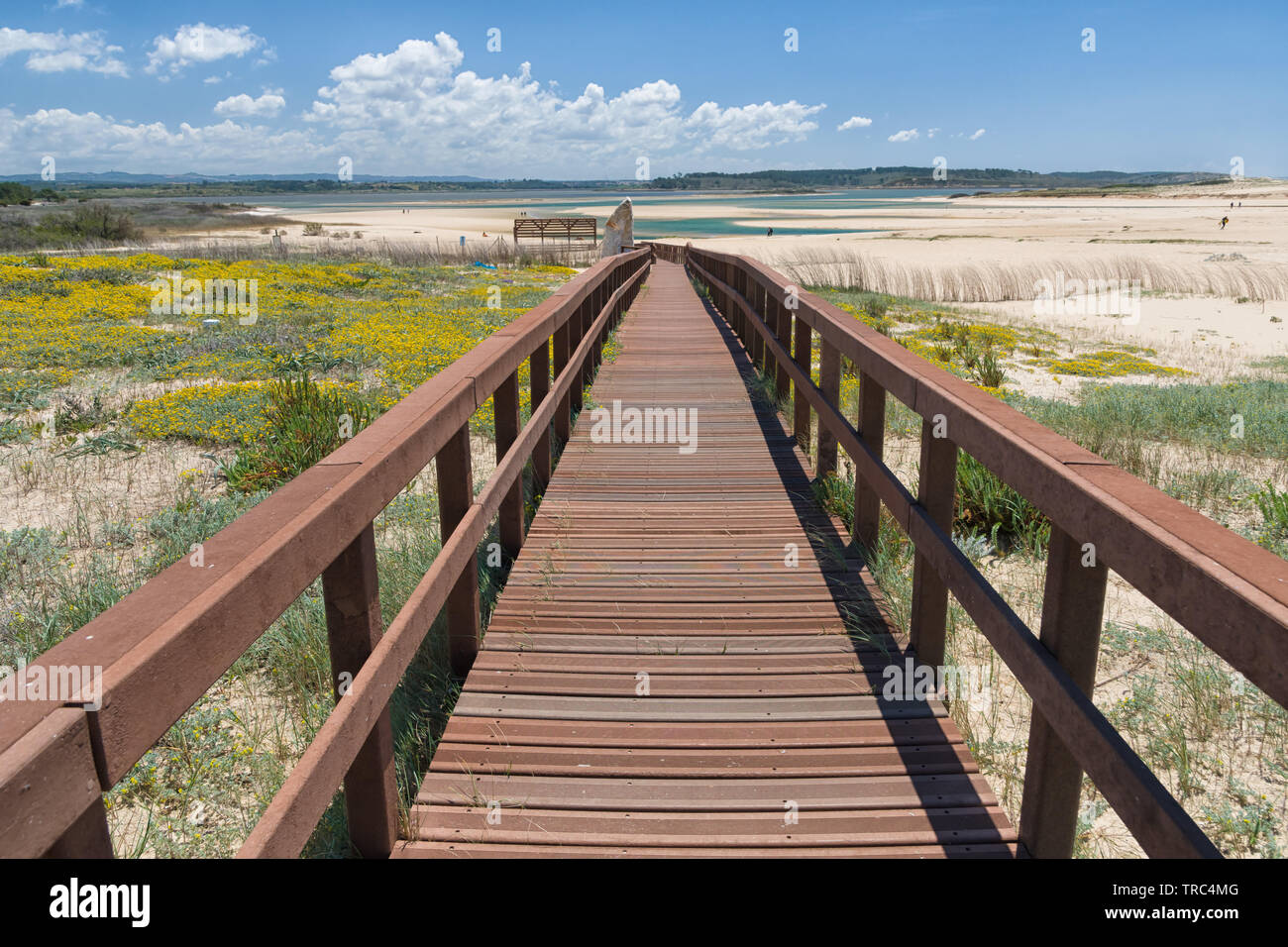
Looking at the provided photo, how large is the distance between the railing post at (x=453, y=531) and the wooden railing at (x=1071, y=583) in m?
1.61

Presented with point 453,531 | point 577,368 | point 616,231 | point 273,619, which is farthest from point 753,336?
point 616,231

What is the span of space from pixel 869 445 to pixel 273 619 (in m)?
3.11

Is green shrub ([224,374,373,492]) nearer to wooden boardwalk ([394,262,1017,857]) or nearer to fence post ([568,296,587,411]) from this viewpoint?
fence post ([568,296,587,411])

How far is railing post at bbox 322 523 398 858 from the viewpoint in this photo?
2229 millimetres

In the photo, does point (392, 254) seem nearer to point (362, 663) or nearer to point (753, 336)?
point (753, 336)

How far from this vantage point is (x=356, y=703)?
2113 millimetres

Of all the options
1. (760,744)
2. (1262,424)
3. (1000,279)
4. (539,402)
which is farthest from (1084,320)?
(760,744)

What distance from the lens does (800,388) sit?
6301mm

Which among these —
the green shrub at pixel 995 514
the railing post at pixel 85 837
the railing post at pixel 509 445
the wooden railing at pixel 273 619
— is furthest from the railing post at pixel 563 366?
the railing post at pixel 85 837

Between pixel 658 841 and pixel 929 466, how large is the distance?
1552 millimetres

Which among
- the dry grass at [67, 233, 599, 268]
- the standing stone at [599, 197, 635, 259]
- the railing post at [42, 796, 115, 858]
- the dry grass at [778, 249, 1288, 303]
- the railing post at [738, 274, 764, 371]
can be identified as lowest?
the railing post at [42, 796, 115, 858]

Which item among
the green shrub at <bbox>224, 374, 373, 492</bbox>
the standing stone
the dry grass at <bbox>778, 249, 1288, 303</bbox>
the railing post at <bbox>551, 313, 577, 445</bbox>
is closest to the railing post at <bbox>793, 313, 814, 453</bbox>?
the railing post at <bbox>551, 313, 577, 445</bbox>

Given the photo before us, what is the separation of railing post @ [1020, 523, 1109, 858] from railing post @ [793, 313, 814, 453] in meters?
4.09
